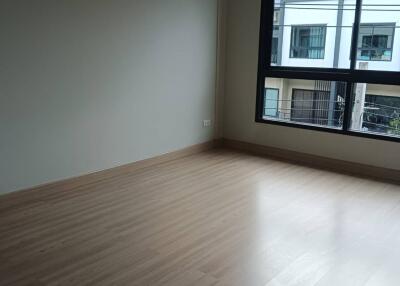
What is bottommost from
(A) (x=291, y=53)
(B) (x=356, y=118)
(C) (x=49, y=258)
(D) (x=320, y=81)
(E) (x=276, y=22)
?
(C) (x=49, y=258)

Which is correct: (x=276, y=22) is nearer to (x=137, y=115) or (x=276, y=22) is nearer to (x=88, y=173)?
(x=137, y=115)

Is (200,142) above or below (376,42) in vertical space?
below

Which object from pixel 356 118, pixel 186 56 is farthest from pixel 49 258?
pixel 356 118

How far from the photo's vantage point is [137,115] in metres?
4.72

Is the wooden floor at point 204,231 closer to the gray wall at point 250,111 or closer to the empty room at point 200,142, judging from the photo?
the empty room at point 200,142

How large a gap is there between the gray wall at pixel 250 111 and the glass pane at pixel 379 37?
88cm

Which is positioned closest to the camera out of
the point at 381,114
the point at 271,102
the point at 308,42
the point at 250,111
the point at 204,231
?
the point at 204,231

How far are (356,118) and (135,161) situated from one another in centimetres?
260

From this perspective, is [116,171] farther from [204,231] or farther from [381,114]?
[381,114]

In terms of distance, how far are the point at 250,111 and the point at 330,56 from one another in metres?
1.28

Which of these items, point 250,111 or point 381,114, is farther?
point 250,111

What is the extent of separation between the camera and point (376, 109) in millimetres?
4762

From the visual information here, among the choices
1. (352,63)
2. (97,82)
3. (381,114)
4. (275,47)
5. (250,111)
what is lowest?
(250,111)

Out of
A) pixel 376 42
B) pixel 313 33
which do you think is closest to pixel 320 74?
pixel 313 33
